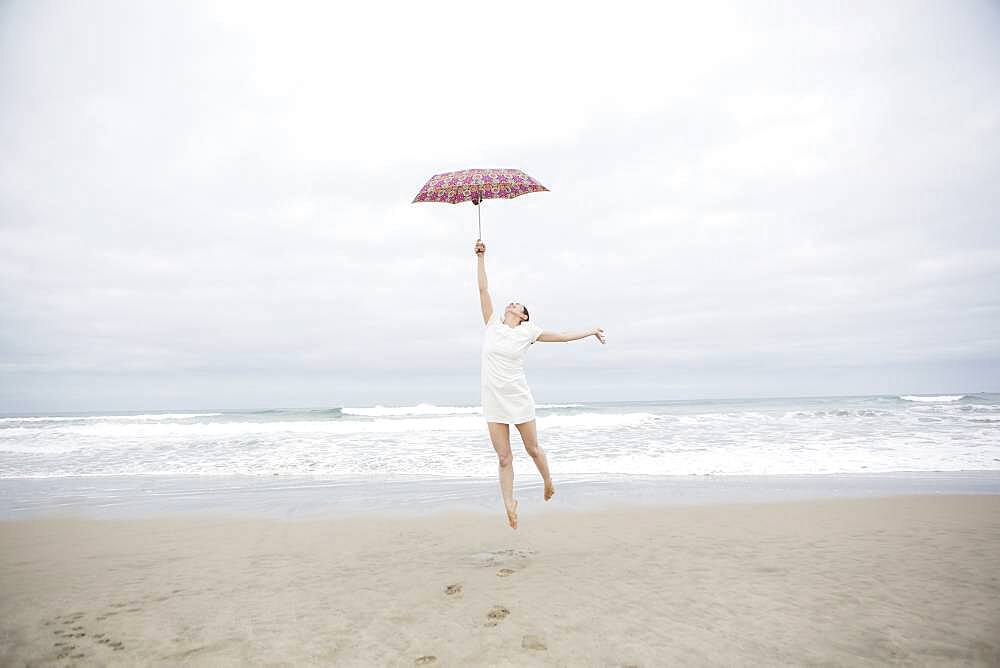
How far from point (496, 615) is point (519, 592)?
49 cm

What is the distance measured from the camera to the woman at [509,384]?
5.61 m

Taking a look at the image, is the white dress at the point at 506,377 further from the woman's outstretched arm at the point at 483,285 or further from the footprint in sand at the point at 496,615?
the footprint in sand at the point at 496,615

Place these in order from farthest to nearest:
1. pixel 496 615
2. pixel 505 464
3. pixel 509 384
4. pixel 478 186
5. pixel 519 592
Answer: pixel 478 186 → pixel 505 464 → pixel 509 384 → pixel 519 592 → pixel 496 615

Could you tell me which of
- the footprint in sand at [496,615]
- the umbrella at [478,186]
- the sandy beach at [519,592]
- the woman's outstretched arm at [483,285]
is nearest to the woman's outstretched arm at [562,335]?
the woman's outstretched arm at [483,285]

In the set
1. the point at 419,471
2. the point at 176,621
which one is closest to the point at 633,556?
the point at 176,621

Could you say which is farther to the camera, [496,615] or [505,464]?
[505,464]

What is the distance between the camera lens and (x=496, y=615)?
3805mm

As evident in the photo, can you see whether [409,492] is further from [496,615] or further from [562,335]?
[496,615]

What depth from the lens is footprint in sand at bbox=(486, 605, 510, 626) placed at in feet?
12.1

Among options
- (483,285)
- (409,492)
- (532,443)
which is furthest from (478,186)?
(409,492)

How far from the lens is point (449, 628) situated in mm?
3598

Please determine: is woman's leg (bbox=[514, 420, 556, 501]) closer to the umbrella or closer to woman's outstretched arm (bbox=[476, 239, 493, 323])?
woman's outstretched arm (bbox=[476, 239, 493, 323])

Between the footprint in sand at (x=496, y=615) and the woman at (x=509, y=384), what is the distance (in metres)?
1.69

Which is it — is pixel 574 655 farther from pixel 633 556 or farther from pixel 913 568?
pixel 913 568
